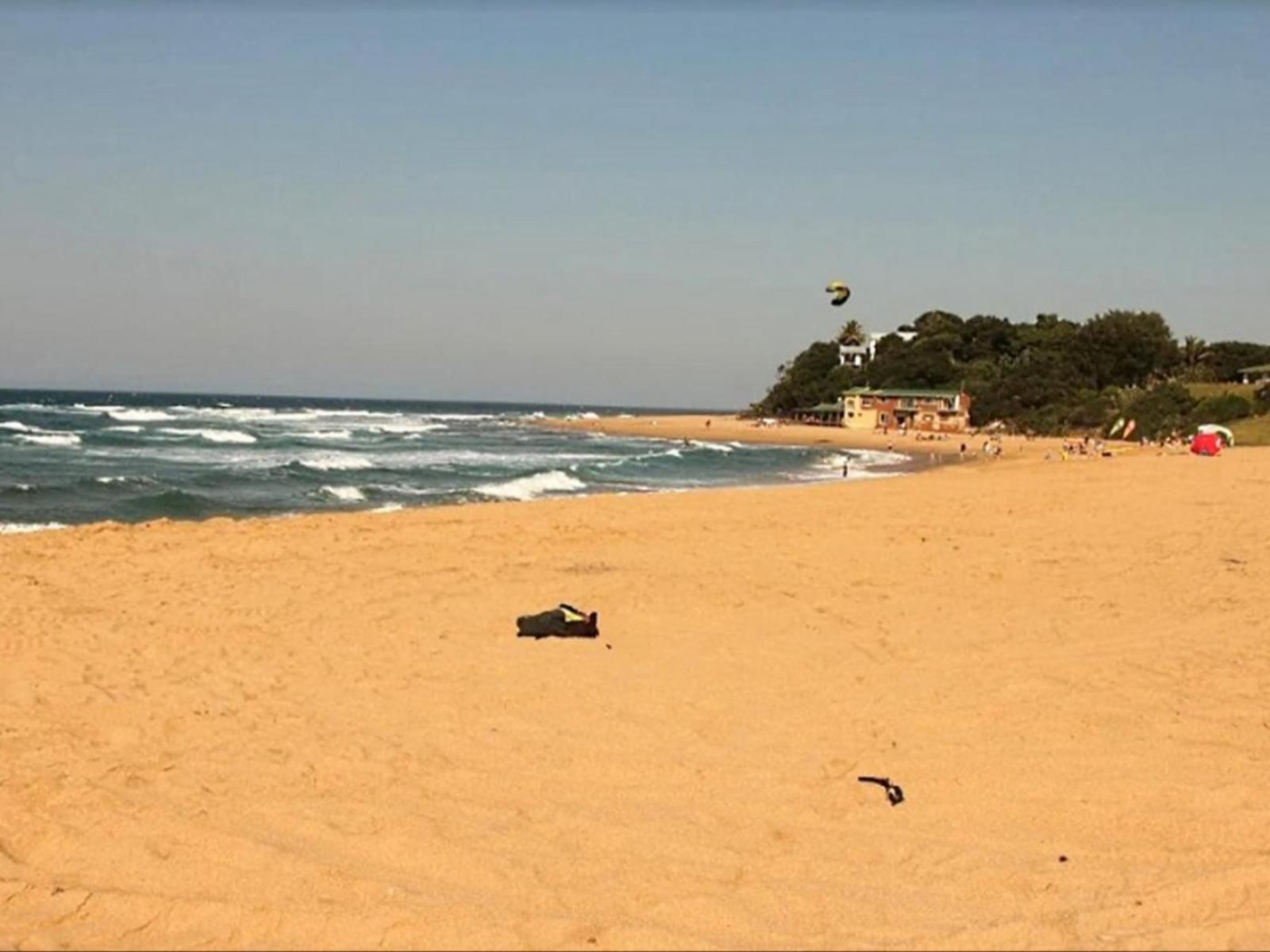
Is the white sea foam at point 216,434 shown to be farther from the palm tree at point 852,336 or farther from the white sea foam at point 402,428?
the palm tree at point 852,336

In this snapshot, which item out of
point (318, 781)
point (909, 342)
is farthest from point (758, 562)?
point (909, 342)

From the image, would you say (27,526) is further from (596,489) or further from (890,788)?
(890,788)

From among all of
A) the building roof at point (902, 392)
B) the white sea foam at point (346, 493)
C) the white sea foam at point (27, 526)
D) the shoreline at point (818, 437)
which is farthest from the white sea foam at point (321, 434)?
the building roof at point (902, 392)

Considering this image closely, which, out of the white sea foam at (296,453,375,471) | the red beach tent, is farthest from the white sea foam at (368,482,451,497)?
the red beach tent

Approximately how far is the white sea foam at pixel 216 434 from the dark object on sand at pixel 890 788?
48.6 metres

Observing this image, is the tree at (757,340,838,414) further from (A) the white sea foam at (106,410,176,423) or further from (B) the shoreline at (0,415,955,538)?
(A) the white sea foam at (106,410,176,423)

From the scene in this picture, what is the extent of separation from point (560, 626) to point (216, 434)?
50.8 metres

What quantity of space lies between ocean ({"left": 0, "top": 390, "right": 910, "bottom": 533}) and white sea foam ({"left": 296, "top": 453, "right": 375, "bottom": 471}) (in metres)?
0.10

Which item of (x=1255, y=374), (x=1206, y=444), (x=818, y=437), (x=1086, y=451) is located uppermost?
(x=1255, y=374)

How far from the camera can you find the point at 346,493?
25188 millimetres

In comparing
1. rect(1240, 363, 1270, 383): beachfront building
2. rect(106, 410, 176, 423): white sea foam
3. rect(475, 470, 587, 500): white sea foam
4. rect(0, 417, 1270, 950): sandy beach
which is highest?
rect(1240, 363, 1270, 383): beachfront building

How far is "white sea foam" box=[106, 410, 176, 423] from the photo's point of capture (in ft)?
234

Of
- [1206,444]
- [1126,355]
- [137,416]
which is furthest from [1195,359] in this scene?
[137,416]

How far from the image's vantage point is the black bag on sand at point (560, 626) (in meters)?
7.97
